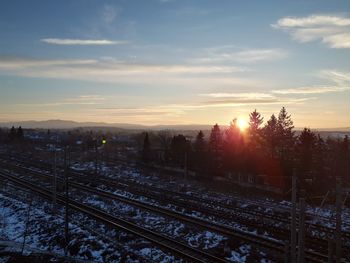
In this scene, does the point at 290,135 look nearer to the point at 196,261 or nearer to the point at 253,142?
the point at 253,142

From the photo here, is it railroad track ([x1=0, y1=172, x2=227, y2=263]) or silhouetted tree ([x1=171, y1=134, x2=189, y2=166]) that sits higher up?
silhouetted tree ([x1=171, y1=134, x2=189, y2=166])

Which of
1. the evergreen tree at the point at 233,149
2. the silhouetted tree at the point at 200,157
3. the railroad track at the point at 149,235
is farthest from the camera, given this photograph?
the silhouetted tree at the point at 200,157

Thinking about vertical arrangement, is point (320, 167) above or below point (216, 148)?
below

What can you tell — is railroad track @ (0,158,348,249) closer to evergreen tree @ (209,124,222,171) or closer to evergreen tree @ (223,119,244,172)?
evergreen tree @ (223,119,244,172)

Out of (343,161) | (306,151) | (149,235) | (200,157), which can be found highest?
(306,151)

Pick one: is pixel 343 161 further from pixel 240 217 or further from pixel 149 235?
pixel 149 235

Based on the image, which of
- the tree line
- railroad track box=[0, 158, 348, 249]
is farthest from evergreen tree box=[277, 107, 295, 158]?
railroad track box=[0, 158, 348, 249]

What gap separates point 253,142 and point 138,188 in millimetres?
21307

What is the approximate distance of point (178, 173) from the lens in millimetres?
65562

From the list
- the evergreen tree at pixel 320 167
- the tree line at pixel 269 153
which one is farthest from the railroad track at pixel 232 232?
the evergreen tree at pixel 320 167

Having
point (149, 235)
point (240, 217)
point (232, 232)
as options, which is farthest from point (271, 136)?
point (149, 235)

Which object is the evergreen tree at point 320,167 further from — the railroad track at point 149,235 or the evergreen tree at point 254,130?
the railroad track at point 149,235

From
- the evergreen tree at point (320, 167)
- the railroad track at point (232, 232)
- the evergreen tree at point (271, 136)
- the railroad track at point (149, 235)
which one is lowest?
the railroad track at point (149, 235)

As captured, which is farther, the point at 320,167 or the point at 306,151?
the point at 306,151
